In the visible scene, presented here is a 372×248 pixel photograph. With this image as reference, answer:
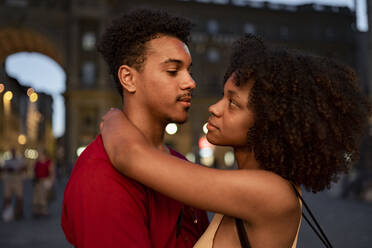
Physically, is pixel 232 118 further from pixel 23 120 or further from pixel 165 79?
pixel 23 120

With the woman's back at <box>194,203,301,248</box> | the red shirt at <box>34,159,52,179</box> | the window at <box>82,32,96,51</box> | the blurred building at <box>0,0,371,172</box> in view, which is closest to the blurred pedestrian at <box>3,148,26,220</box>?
the red shirt at <box>34,159,52,179</box>

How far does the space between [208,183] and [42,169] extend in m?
11.2

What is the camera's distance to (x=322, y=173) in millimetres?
1647

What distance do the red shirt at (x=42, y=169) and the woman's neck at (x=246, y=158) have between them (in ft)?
35.7

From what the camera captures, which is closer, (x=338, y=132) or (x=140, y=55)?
(x=338, y=132)

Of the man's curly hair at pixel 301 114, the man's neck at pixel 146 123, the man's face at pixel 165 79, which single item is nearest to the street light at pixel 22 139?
the man's neck at pixel 146 123

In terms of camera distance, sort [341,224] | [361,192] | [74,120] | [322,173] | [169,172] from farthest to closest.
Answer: [74,120] < [361,192] < [341,224] < [322,173] < [169,172]

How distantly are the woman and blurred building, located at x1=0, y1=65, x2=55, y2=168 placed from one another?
40589mm

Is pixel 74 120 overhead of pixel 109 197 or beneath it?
beneath

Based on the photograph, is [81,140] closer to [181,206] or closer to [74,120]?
[74,120]

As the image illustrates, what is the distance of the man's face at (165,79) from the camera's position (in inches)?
81.2

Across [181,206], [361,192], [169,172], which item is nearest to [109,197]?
[169,172]

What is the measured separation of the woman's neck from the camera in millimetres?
1786

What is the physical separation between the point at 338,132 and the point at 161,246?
928 millimetres
